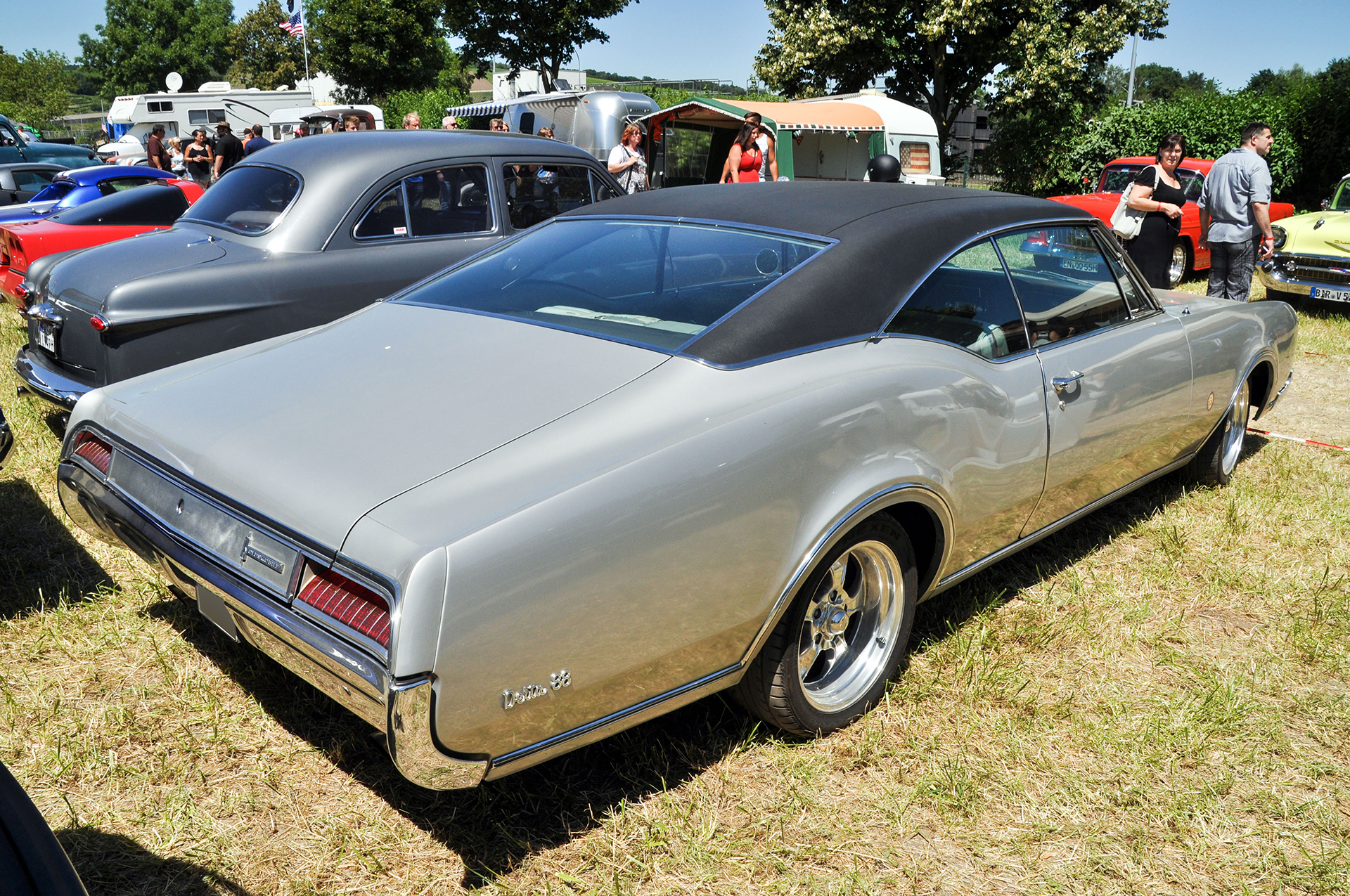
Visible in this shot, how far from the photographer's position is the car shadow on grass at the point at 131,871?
2104 mm

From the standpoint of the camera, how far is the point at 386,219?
17.5 ft

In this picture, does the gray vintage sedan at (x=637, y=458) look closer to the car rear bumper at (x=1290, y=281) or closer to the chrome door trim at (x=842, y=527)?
the chrome door trim at (x=842, y=527)

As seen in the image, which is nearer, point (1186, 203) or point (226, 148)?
point (1186, 203)

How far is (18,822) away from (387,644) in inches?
23.8

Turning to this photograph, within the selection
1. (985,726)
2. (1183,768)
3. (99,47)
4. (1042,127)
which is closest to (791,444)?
(985,726)

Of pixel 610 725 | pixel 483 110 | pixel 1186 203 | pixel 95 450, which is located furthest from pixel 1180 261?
pixel 483 110

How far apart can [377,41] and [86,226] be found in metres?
36.3

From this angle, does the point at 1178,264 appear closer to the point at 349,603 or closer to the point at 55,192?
the point at 349,603

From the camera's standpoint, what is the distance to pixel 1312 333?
28.7 feet

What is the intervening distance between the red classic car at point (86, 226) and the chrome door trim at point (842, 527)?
529 cm

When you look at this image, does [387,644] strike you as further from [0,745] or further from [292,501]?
[0,745]

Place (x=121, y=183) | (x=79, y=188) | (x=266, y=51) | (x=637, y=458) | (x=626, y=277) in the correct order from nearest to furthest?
1. (x=637, y=458)
2. (x=626, y=277)
3. (x=79, y=188)
4. (x=121, y=183)
5. (x=266, y=51)

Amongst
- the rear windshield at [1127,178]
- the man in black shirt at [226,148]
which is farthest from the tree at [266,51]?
the rear windshield at [1127,178]

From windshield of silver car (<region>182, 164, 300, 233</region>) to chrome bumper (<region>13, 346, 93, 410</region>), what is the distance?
1.17 m
